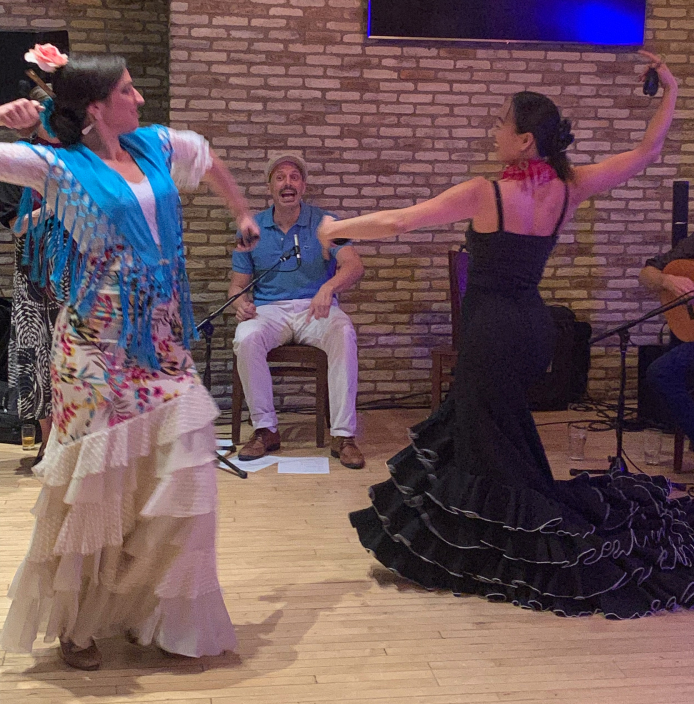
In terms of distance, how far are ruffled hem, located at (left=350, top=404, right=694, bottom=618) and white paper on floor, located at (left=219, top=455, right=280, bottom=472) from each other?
1594 mm

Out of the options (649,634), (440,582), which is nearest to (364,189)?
(440,582)

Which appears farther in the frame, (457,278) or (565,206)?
(457,278)

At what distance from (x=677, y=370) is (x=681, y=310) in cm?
30

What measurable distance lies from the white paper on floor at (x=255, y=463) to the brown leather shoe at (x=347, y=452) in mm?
316

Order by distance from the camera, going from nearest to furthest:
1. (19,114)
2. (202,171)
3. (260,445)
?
(19,114) → (202,171) → (260,445)

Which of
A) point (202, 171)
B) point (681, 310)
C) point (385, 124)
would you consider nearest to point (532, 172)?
point (202, 171)

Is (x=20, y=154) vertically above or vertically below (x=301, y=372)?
above

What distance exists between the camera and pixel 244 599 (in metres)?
3.22

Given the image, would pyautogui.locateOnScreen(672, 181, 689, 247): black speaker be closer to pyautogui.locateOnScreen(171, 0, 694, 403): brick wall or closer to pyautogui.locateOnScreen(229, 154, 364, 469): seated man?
pyautogui.locateOnScreen(171, 0, 694, 403): brick wall

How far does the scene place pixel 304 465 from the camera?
4.98 metres

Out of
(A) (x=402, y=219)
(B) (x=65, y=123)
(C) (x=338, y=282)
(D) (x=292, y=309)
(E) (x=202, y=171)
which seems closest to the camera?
(B) (x=65, y=123)

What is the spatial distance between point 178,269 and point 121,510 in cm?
68

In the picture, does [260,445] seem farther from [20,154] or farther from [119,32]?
[119,32]

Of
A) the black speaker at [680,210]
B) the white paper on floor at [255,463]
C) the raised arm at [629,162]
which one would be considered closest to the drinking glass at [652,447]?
the black speaker at [680,210]
